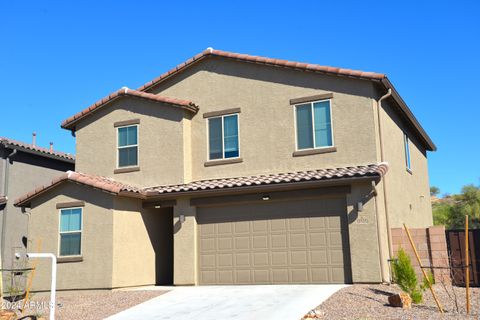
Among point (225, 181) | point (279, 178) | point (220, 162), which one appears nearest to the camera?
point (279, 178)

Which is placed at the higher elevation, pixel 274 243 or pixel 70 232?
pixel 70 232

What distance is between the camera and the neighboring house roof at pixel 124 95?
1848 centimetres

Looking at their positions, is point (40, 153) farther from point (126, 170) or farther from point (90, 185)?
point (90, 185)

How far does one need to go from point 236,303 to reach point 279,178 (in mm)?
4348

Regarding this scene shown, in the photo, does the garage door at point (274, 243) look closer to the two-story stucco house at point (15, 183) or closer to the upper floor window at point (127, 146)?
the upper floor window at point (127, 146)

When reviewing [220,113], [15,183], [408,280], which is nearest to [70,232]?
[220,113]

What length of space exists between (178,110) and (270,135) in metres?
3.41

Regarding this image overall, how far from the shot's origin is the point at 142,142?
19047 mm

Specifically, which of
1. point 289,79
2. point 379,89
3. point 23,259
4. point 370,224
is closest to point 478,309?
point 370,224

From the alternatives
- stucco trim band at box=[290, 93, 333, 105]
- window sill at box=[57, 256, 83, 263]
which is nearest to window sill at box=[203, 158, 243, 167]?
stucco trim band at box=[290, 93, 333, 105]

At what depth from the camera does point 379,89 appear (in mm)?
16844

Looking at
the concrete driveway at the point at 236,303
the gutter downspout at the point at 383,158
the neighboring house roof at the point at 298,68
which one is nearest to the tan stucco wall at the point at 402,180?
the gutter downspout at the point at 383,158

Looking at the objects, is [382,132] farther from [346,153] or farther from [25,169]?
[25,169]

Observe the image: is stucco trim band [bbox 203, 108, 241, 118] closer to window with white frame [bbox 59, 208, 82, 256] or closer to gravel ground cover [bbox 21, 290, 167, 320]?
window with white frame [bbox 59, 208, 82, 256]
